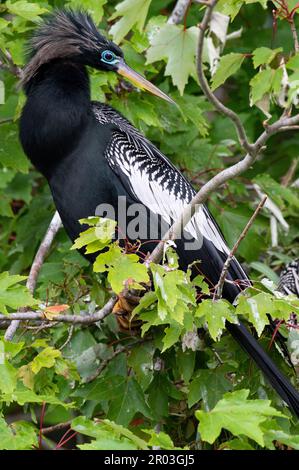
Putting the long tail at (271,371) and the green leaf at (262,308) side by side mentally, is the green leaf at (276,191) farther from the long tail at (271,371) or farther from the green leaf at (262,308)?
the green leaf at (262,308)

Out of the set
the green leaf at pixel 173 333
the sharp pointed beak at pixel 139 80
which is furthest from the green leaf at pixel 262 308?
the sharp pointed beak at pixel 139 80

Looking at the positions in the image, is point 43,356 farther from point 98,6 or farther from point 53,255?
point 98,6

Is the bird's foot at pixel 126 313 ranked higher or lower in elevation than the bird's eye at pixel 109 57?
lower

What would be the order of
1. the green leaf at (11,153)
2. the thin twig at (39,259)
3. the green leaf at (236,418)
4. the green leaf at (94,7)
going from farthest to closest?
the green leaf at (11,153)
the green leaf at (94,7)
the thin twig at (39,259)
the green leaf at (236,418)

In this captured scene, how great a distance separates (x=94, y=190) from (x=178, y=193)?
0.46 meters

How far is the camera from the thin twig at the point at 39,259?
3.86m

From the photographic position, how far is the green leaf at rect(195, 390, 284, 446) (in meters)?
2.63

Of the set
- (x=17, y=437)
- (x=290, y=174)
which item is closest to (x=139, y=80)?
(x=290, y=174)

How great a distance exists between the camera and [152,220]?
14.3 feet

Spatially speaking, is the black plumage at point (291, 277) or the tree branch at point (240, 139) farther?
the black plumage at point (291, 277)

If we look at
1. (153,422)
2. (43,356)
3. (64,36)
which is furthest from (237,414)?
(64,36)

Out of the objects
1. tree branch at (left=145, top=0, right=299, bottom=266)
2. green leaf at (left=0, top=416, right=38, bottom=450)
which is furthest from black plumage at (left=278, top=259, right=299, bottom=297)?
green leaf at (left=0, top=416, right=38, bottom=450)

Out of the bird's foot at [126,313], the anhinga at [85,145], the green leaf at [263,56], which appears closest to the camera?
the green leaf at [263,56]

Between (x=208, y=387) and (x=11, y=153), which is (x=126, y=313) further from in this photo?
(x=11, y=153)
